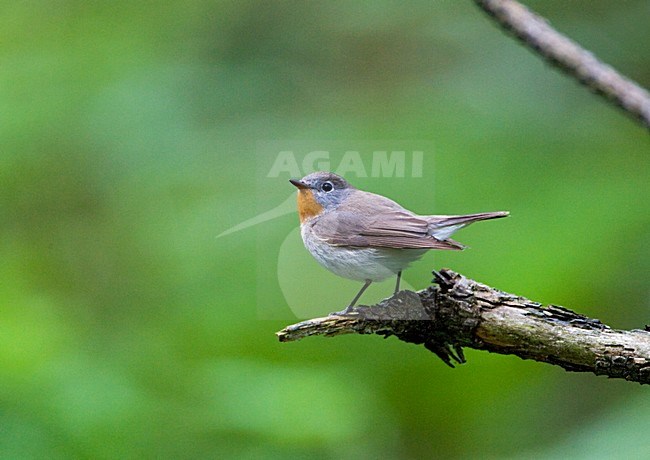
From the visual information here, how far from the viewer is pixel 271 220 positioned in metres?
4.97

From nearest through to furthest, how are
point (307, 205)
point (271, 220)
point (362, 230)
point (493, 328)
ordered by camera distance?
point (493, 328), point (362, 230), point (307, 205), point (271, 220)

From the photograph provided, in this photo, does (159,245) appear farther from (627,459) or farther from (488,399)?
(627,459)

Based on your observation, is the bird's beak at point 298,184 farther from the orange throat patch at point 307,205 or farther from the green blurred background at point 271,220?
the green blurred background at point 271,220

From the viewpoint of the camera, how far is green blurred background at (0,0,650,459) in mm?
3912

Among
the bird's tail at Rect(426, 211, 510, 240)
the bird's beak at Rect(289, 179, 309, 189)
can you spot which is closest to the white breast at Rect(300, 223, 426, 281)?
the bird's tail at Rect(426, 211, 510, 240)

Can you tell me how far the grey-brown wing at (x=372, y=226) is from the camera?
284 cm

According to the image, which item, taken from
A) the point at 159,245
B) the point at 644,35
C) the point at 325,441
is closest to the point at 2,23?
the point at 159,245

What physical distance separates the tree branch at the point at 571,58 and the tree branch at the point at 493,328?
2.74 ft

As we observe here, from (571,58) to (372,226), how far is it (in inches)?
38.8

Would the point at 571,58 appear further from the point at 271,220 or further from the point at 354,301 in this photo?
the point at 271,220

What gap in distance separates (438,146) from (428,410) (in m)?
1.95

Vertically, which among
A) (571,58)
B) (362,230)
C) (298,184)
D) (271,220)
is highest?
(571,58)

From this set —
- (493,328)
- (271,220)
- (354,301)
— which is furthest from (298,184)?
(271,220)

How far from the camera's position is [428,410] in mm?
4652
